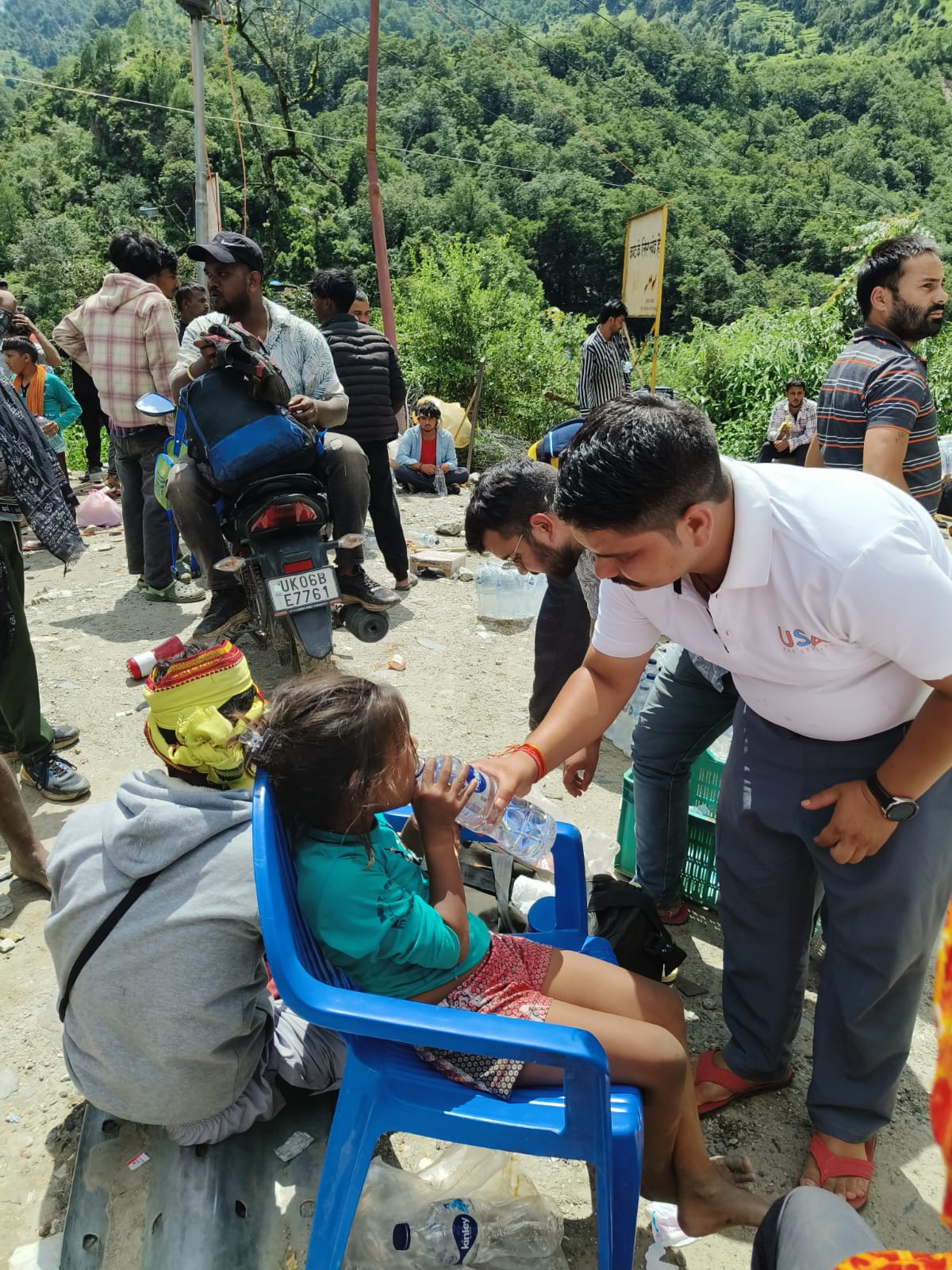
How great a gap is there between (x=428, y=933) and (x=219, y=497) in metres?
3.07

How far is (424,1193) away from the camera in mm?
1764

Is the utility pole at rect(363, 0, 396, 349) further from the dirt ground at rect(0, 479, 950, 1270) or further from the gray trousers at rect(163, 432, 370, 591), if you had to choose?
the gray trousers at rect(163, 432, 370, 591)

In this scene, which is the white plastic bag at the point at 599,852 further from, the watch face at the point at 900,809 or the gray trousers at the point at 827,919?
the watch face at the point at 900,809

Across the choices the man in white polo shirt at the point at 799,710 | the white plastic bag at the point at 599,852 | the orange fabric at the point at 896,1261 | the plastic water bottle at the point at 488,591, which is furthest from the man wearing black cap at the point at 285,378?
the orange fabric at the point at 896,1261

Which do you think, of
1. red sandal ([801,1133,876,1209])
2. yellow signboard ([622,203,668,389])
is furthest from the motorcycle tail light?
yellow signboard ([622,203,668,389])

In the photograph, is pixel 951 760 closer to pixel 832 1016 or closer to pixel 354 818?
pixel 832 1016

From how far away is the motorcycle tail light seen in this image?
384 centimetres

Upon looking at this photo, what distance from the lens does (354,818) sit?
1.65 meters

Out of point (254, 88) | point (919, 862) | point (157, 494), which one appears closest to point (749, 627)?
point (919, 862)

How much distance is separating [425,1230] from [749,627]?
1.36m

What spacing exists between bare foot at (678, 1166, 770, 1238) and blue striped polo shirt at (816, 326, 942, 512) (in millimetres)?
2306

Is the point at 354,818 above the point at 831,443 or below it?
below

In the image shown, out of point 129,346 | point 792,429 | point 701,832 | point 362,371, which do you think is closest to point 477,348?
point 792,429

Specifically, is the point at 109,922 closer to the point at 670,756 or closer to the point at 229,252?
the point at 670,756
